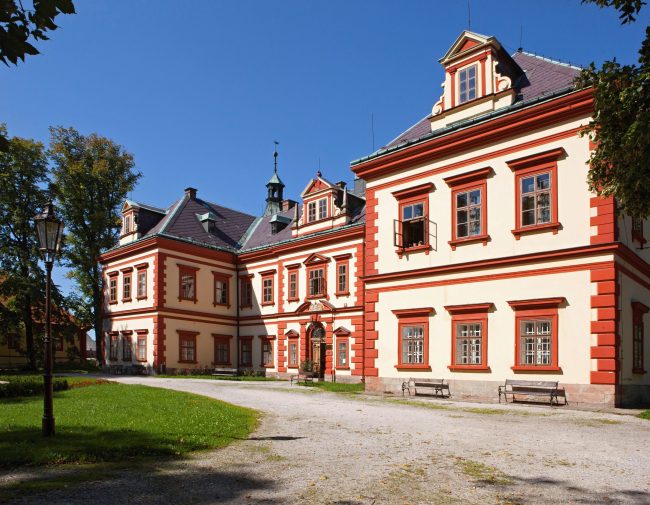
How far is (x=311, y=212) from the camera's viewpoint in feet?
105

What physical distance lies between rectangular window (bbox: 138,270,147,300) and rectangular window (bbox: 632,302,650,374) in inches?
1001

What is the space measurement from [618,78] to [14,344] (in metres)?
44.7

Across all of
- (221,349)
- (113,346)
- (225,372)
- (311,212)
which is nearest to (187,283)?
(221,349)

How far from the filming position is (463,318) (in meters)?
19.1

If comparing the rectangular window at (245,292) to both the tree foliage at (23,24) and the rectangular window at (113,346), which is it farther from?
the tree foliage at (23,24)

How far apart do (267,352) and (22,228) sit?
17.9 m

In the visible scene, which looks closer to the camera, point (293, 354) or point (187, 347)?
point (293, 354)

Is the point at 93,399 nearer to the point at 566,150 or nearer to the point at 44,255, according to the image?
the point at 44,255

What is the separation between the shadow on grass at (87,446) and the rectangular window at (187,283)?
24.1m

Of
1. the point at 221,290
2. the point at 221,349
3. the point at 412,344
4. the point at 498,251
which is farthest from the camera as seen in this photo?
the point at 221,290

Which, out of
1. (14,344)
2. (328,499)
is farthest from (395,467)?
(14,344)

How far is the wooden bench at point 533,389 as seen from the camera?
16.4m

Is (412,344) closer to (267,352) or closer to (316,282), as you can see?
(316,282)

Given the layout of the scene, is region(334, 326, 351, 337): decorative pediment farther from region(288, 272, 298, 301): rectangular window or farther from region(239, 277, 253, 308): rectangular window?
region(239, 277, 253, 308): rectangular window
